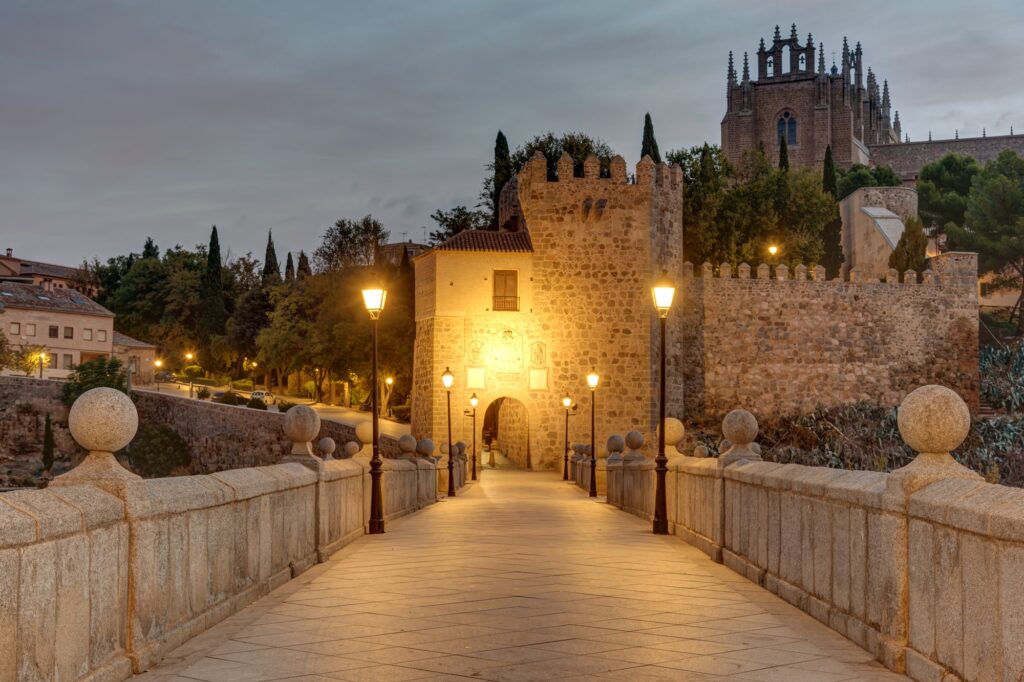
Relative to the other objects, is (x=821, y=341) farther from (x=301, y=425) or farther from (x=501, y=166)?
(x=301, y=425)

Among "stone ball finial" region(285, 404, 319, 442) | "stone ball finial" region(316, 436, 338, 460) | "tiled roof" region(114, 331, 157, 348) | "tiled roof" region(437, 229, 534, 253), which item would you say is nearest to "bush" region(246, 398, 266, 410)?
"tiled roof" region(437, 229, 534, 253)

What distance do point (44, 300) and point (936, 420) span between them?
6899 centimetres

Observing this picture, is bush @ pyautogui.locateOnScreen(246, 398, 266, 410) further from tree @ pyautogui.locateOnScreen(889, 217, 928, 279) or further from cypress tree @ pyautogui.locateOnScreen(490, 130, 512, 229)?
tree @ pyautogui.locateOnScreen(889, 217, 928, 279)

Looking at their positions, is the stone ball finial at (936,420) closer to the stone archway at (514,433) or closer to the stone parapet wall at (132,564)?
the stone parapet wall at (132,564)

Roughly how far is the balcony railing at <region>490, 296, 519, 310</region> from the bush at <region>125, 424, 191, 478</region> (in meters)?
22.1

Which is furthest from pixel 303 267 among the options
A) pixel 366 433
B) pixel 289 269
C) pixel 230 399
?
pixel 366 433

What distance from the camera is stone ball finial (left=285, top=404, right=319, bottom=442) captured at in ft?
33.8

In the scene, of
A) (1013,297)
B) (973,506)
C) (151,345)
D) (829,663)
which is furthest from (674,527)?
(151,345)

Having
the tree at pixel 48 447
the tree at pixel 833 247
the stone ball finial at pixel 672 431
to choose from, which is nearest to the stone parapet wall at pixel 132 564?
the stone ball finial at pixel 672 431

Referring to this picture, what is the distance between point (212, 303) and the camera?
73812 mm

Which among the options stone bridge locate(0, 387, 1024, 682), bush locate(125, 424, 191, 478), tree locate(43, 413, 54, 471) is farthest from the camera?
tree locate(43, 413, 54, 471)

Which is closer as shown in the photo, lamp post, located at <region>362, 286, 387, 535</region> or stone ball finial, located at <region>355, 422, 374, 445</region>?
lamp post, located at <region>362, 286, 387, 535</region>

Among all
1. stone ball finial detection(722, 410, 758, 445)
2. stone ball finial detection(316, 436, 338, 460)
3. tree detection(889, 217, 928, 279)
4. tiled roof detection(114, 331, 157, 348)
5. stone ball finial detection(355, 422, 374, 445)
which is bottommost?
stone ball finial detection(316, 436, 338, 460)

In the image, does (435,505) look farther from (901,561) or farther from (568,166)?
(568,166)
